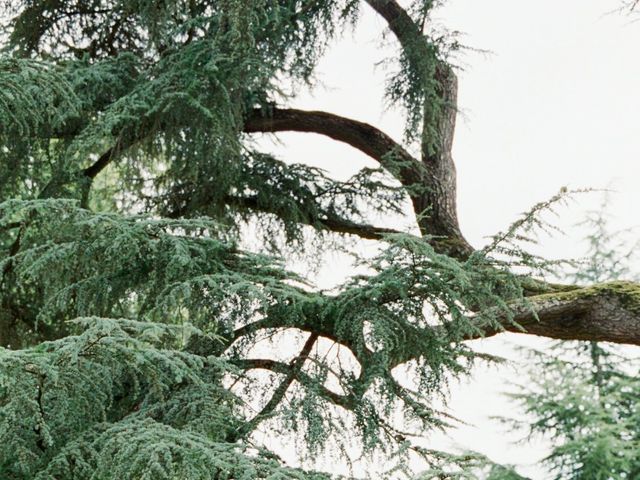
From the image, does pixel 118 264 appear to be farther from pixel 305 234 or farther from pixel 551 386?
pixel 551 386

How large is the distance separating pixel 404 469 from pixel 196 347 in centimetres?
113

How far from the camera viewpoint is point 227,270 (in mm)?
3414

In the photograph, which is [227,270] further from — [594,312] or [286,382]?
[594,312]

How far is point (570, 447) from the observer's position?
27.9ft

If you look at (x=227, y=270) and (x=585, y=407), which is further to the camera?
(x=585, y=407)

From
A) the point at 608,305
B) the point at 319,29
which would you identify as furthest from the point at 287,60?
the point at 608,305

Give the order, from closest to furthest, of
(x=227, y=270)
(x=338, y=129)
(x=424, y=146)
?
(x=227, y=270) < (x=424, y=146) < (x=338, y=129)

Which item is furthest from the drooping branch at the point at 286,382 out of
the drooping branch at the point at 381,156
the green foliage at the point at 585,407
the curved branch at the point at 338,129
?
the green foliage at the point at 585,407

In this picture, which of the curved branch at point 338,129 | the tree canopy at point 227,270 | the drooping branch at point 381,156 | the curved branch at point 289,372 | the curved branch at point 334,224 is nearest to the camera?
the tree canopy at point 227,270

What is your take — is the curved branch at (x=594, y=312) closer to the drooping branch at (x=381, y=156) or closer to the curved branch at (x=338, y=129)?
the drooping branch at (x=381, y=156)

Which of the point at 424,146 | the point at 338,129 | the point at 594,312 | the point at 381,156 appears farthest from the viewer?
the point at 338,129

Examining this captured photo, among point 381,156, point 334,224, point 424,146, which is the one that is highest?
point 424,146

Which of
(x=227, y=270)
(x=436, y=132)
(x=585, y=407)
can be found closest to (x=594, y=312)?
(x=436, y=132)

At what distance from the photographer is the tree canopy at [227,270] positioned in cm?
273
